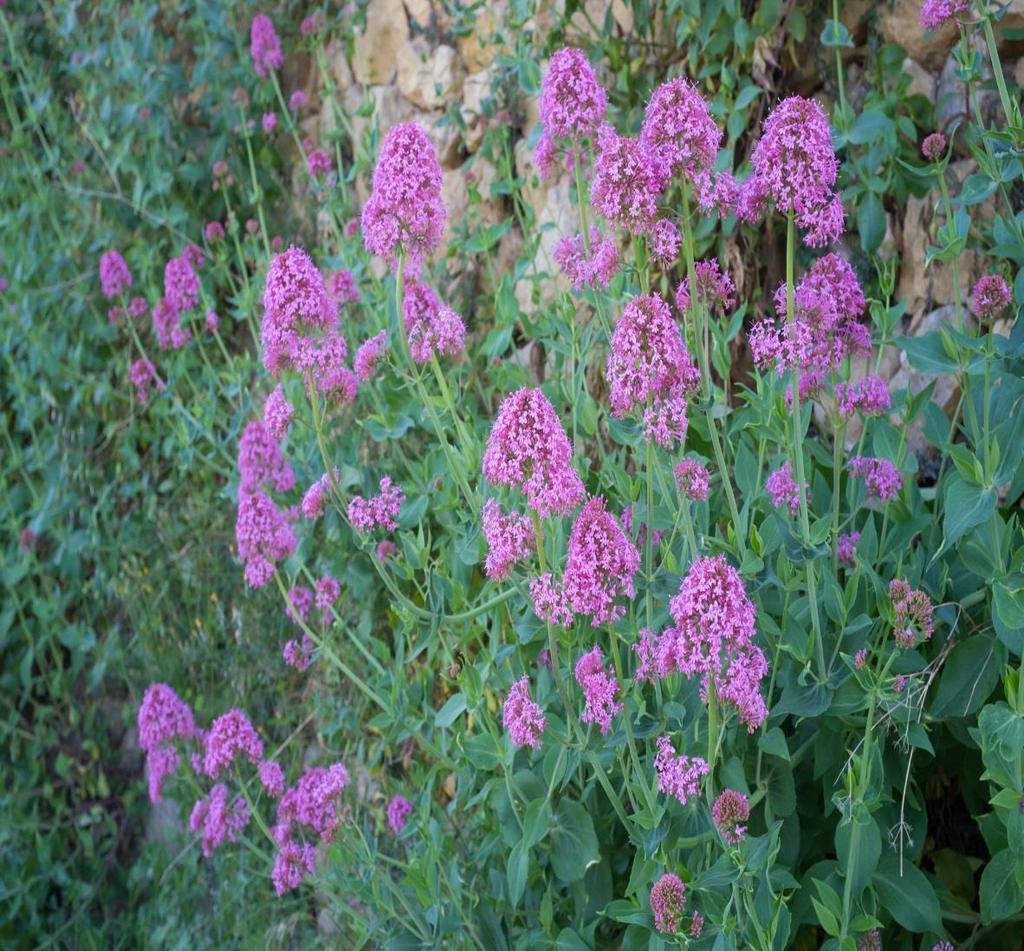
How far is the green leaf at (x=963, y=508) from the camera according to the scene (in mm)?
1942

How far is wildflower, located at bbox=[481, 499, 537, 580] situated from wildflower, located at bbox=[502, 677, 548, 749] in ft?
0.71

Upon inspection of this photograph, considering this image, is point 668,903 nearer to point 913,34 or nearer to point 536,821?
point 536,821

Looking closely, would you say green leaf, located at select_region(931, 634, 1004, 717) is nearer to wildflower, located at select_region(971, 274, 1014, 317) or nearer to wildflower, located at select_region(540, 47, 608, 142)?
wildflower, located at select_region(971, 274, 1014, 317)

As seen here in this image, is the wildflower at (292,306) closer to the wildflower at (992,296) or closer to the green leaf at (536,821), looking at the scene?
the green leaf at (536,821)

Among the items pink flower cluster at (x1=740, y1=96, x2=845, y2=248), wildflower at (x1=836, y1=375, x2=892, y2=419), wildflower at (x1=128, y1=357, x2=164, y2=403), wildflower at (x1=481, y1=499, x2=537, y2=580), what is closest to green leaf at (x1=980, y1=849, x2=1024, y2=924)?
wildflower at (x1=836, y1=375, x2=892, y2=419)

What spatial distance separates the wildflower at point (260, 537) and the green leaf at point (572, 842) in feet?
2.64

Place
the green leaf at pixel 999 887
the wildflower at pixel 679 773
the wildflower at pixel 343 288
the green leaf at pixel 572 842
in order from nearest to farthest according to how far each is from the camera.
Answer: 1. the wildflower at pixel 679 773
2. the green leaf at pixel 999 887
3. the green leaf at pixel 572 842
4. the wildflower at pixel 343 288

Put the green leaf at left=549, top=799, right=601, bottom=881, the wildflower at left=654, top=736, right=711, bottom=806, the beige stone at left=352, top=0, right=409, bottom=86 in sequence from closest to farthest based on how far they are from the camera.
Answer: the wildflower at left=654, top=736, right=711, bottom=806
the green leaf at left=549, top=799, right=601, bottom=881
the beige stone at left=352, top=0, right=409, bottom=86

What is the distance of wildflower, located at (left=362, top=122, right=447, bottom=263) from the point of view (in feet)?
7.49

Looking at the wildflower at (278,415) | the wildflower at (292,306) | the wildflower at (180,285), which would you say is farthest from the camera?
the wildflower at (180,285)

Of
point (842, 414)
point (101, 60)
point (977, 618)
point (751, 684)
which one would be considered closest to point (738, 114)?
point (842, 414)

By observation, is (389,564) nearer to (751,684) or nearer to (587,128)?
(587,128)

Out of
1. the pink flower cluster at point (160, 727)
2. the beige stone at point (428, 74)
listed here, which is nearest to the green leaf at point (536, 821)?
the pink flower cluster at point (160, 727)

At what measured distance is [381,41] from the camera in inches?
169
